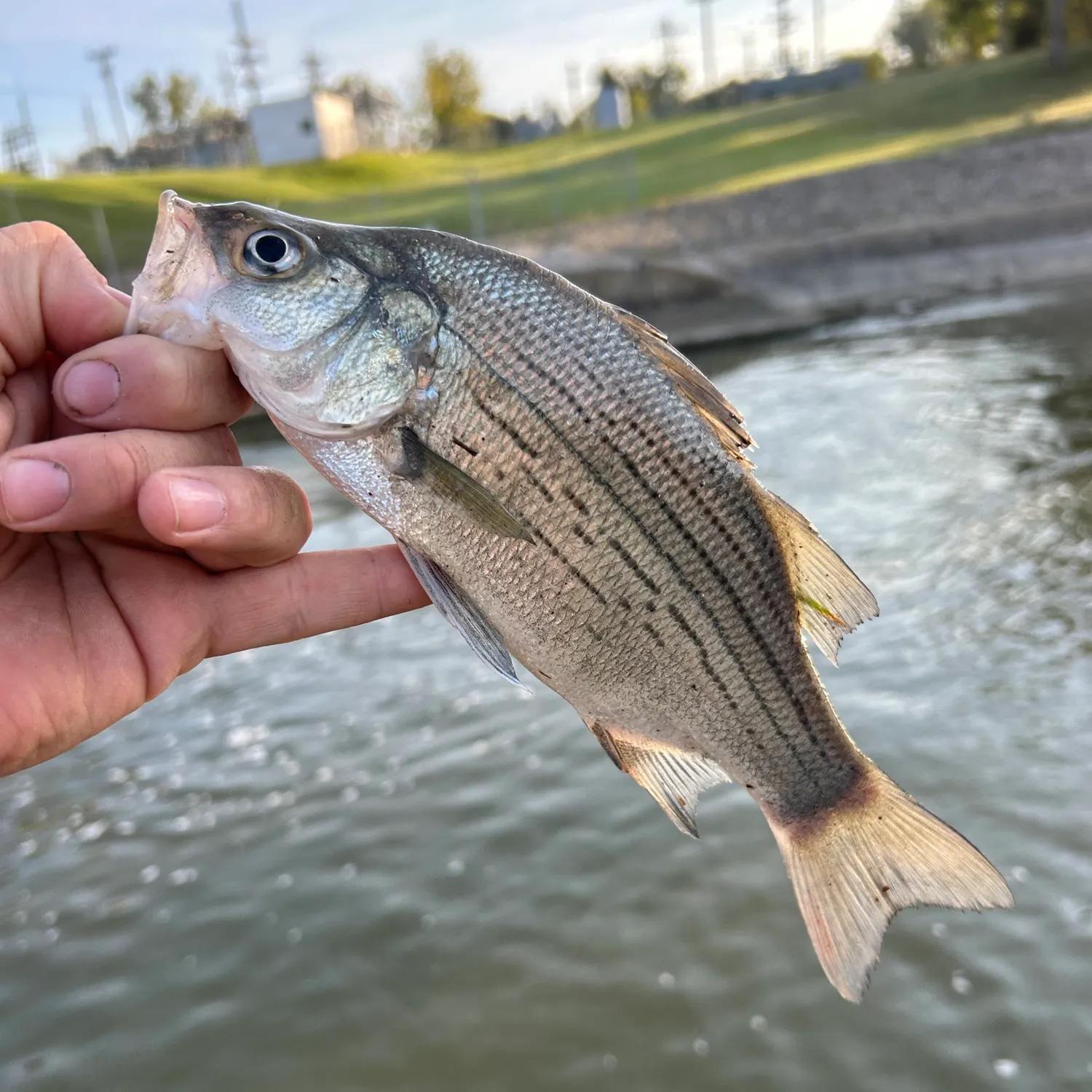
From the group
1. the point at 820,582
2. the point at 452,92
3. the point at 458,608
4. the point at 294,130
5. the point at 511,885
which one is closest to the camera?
the point at 458,608

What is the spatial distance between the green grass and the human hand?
24328 millimetres

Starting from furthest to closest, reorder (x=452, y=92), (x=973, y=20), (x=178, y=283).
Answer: (x=452, y=92) → (x=973, y=20) → (x=178, y=283)

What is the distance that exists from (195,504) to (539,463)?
68cm

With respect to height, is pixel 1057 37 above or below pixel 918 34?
below

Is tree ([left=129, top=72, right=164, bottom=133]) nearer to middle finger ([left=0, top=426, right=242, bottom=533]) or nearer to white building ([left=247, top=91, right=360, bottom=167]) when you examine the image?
white building ([left=247, top=91, right=360, bottom=167])

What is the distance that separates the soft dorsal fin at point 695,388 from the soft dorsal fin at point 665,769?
67cm

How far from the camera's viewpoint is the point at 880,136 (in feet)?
117

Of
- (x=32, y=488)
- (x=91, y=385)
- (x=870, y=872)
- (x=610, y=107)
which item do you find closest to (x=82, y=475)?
(x=32, y=488)

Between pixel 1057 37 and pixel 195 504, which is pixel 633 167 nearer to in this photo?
pixel 1057 37

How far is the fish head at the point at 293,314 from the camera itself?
1.89 m

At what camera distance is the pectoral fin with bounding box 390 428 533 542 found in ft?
6.26

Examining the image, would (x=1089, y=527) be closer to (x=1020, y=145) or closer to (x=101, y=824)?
(x=101, y=824)

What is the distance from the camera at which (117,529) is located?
86.7 inches

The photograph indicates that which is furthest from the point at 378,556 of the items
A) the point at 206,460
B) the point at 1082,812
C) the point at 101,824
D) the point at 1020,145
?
the point at 1020,145
